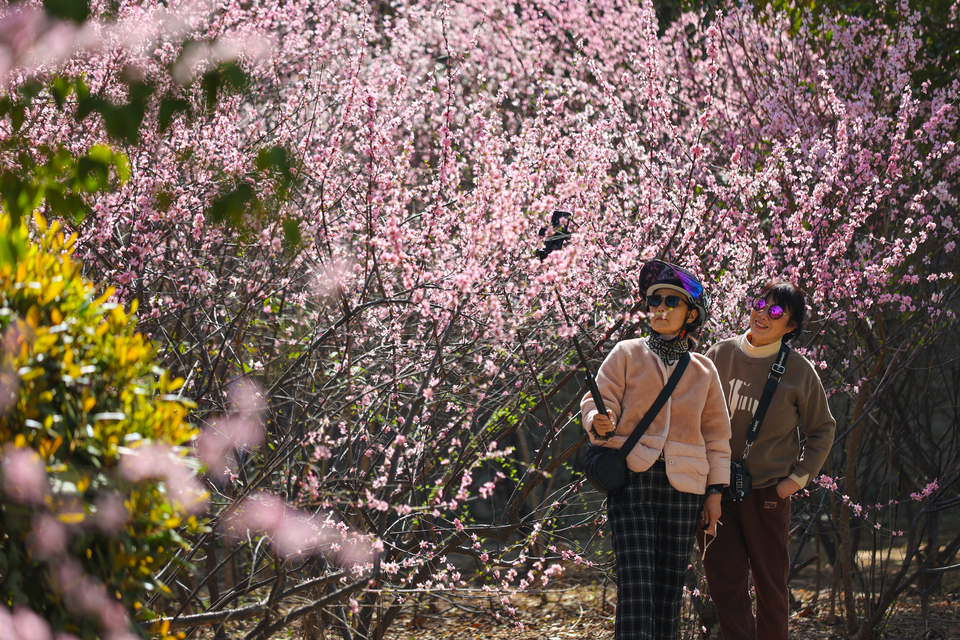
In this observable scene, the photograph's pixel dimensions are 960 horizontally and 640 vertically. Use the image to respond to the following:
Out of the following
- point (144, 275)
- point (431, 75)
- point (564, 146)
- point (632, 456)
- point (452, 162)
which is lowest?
point (632, 456)

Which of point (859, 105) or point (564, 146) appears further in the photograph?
point (859, 105)

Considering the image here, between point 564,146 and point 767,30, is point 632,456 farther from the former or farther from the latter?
point 767,30

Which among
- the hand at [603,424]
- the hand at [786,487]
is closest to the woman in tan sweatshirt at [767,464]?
the hand at [786,487]

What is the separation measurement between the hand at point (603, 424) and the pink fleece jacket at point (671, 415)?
1.1 inches

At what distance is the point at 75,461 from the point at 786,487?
2.70 metres

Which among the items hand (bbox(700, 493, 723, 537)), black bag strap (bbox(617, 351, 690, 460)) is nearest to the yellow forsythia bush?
black bag strap (bbox(617, 351, 690, 460))

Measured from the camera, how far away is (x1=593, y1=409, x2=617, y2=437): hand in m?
2.96

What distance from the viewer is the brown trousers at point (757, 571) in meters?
3.33

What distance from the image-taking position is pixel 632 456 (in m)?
2.98

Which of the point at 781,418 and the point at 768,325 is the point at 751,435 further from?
the point at 768,325

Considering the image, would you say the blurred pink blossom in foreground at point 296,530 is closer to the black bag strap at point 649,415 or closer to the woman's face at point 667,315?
the black bag strap at point 649,415

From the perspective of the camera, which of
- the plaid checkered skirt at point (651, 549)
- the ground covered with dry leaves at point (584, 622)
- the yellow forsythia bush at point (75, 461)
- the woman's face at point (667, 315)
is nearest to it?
the yellow forsythia bush at point (75, 461)

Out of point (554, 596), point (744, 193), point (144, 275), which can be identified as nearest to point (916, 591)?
point (554, 596)

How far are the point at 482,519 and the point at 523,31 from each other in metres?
5.18
